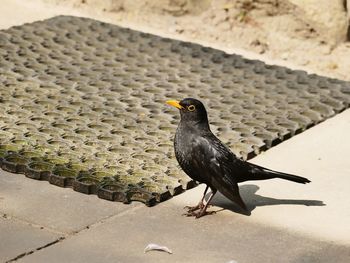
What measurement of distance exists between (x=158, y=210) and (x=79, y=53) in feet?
13.4

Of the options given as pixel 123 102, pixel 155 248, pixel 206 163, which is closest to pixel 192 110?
pixel 206 163

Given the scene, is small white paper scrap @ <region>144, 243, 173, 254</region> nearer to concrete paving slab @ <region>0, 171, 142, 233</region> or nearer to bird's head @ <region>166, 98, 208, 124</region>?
concrete paving slab @ <region>0, 171, 142, 233</region>

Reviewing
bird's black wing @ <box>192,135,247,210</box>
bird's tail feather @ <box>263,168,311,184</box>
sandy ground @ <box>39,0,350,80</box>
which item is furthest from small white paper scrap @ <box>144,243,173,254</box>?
sandy ground @ <box>39,0,350,80</box>

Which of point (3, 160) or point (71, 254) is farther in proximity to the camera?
point (3, 160)

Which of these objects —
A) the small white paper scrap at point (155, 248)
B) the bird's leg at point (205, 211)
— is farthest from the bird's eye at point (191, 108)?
the small white paper scrap at point (155, 248)

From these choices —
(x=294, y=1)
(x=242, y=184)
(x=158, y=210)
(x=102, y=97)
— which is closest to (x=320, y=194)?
(x=242, y=184)

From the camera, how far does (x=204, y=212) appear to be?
7.16 meters

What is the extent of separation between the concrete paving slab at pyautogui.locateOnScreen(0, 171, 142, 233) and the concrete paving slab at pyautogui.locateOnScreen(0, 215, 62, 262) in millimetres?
104

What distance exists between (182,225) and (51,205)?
102 centimetres

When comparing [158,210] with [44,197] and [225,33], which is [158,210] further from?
[225,33]

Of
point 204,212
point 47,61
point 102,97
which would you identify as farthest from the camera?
point 47,61

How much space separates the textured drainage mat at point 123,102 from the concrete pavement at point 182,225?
253mm

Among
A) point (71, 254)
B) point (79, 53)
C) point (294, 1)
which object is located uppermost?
point (294, 1)

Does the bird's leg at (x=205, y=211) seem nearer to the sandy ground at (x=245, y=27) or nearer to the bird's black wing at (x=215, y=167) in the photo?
the bird's black wing at (x=215, y=167)
